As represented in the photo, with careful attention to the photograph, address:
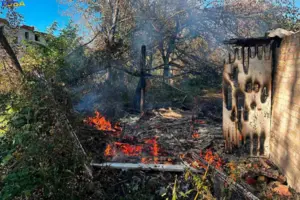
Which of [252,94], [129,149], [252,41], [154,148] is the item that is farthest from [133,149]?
[252,41]

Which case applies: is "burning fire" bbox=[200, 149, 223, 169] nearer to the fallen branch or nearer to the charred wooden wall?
the charred wooden wall

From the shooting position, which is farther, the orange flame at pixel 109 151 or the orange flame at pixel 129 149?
the orange flame at pixel 129 149

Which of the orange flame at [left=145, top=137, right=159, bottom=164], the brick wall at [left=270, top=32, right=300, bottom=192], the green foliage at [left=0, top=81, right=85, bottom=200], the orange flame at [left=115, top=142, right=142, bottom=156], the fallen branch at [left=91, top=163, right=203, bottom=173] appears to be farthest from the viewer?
the orange flame at [left=115, top=142, right=142, bottom=156]

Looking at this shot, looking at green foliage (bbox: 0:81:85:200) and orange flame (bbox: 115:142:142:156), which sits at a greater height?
green foliage (bbox: 0:81:85:200)

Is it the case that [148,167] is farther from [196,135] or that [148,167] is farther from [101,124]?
[101,124]

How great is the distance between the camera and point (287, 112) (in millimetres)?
4664

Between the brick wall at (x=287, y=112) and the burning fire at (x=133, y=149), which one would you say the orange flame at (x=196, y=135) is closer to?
the burning fire at (x=133, y=149)

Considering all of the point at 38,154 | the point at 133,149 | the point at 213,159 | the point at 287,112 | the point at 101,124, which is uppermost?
the point at 287,112

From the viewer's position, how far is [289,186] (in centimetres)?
450

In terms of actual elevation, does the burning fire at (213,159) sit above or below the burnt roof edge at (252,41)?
below

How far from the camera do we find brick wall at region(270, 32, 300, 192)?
4.23 metres

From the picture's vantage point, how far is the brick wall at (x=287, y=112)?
4.23m

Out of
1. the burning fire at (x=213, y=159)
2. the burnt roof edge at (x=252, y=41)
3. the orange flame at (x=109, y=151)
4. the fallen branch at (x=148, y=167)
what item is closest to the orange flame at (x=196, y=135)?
the burning fire at (x=213, y=159)

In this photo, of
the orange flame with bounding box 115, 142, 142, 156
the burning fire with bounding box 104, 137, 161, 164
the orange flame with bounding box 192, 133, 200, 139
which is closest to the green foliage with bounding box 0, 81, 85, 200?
the burning fire with bounding box 104, 137, 161, 164
